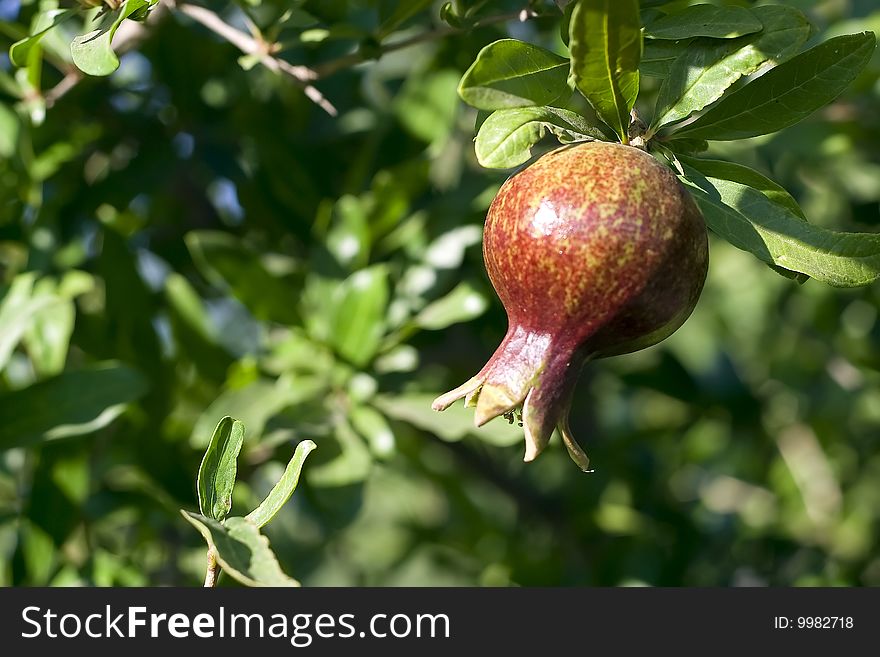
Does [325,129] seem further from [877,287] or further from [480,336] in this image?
[877,287]

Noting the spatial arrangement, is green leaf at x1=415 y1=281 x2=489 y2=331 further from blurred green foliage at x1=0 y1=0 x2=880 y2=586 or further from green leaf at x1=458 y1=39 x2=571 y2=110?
green leaf at x1=458 y1=39 x2=571 y2=110

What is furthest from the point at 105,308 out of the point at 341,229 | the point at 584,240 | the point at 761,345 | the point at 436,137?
the point at 761,345

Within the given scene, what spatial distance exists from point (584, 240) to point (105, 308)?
3.05ft

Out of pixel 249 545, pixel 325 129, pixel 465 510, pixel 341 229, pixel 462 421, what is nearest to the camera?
pixel 249 545

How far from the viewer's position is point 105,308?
1.40 metres

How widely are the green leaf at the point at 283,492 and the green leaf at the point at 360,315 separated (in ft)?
2.03

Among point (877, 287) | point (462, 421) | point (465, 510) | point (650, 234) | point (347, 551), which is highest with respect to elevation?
point (650, 234)

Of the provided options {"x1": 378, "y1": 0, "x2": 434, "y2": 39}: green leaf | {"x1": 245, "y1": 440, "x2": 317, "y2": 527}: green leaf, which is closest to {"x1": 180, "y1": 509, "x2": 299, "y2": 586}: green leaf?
{"x1": 245, "y1": 440, "x2": 317, "y2": 527}: green leaf

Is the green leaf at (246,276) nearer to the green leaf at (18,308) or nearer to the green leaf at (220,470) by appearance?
the green leaf at (18,308)

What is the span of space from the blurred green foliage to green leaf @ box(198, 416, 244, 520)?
1.36 ft

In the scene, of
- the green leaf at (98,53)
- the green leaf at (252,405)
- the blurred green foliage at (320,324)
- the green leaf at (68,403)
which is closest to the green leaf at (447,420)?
the blurred green foliage at (320,324)

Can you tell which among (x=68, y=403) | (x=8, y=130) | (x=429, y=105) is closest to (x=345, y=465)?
(x=68, y=403)

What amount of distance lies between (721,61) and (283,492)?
17.2 inches

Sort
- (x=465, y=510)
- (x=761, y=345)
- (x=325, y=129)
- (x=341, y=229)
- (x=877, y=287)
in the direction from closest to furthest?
(x=341, y=229)
(x=325, y=129)
(x=877, y=287)
(x=465, y=510)
(x=761, y=345)
